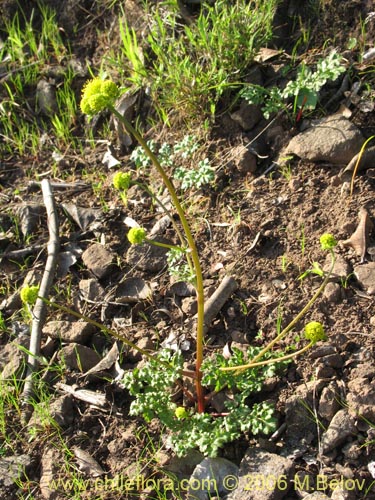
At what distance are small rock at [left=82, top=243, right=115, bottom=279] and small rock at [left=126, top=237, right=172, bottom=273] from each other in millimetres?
113

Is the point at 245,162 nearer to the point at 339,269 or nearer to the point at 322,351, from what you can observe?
the point at 339,269

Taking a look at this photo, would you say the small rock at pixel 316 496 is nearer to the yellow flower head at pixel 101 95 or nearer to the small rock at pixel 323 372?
the small rock at pixel 323 372

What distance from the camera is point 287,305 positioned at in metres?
2.96

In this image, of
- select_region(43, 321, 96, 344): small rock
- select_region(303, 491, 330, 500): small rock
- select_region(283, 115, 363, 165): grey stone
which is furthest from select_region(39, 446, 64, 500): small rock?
select_region(283, 115, 363, 165): grey stone

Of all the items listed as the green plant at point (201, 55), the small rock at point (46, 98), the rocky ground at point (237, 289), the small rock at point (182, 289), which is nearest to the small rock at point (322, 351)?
the rocky ground at point (237, 289)

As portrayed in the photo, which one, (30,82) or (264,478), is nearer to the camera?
(264,478)

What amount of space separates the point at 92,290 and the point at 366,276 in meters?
1.44

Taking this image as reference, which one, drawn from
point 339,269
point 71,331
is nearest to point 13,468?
point 71,331

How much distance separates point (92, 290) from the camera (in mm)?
3373

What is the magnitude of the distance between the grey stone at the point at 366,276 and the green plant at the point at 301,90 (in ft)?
3.32

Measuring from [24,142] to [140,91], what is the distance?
2.87 feet

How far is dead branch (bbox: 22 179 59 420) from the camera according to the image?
305 centimetres

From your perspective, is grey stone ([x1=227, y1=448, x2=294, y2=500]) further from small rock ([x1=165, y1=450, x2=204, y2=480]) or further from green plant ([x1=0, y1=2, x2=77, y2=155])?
green plant ([x1=0, y1=2, x2=77, y2=155])

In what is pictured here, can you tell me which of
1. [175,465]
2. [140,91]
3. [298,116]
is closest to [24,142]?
[140,91]
